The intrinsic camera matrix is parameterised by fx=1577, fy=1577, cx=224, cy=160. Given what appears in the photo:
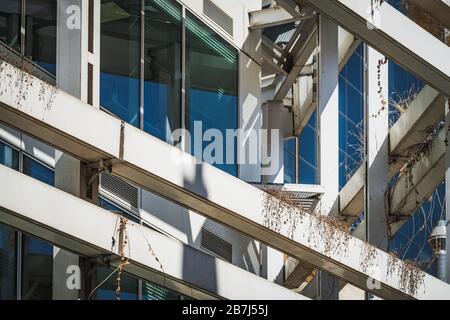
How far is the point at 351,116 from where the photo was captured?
28016 mm

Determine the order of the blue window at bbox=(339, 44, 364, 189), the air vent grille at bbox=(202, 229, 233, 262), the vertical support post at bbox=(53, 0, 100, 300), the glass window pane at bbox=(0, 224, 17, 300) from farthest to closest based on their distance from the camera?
the blue window at bbox=(339, 44, 364, 189) < the air vent grille at bbox=(202, 229, 233, 262) < the glass window pane at bbox=(0, 224, 17, 300) < the vertical support post at bbox=(53, 0, 100, 300)

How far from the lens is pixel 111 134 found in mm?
17609

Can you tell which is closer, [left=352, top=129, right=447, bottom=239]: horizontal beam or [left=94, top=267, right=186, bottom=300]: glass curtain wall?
[left=94, top=267, right=186, bottom=300]: glass curtain wall

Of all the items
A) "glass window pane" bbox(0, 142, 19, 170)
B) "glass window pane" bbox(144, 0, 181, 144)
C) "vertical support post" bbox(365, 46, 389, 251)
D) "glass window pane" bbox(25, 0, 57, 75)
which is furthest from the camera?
"vertical support post" bbox(365, 46, 389, 251)

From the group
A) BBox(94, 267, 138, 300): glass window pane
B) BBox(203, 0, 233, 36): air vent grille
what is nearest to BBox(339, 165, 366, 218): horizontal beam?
BBox(203, 0, 233, 36): air vent grille

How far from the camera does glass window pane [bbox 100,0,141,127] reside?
20.5 meters

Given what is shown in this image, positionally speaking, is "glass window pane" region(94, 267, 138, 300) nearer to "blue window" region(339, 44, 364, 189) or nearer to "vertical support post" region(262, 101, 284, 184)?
"vertical support post" region(262, 101, 284, 184)

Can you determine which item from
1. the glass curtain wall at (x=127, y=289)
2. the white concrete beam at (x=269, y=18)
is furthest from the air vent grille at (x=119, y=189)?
the white concrete beam at (x=269, y=18)

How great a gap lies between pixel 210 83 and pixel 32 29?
13.5ft

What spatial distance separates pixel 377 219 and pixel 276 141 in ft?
11.2

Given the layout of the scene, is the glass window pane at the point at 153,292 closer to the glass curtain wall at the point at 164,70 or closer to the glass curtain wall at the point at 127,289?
the glass curtain wall at the point at 127,289

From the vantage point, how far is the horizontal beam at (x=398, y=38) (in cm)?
1997
